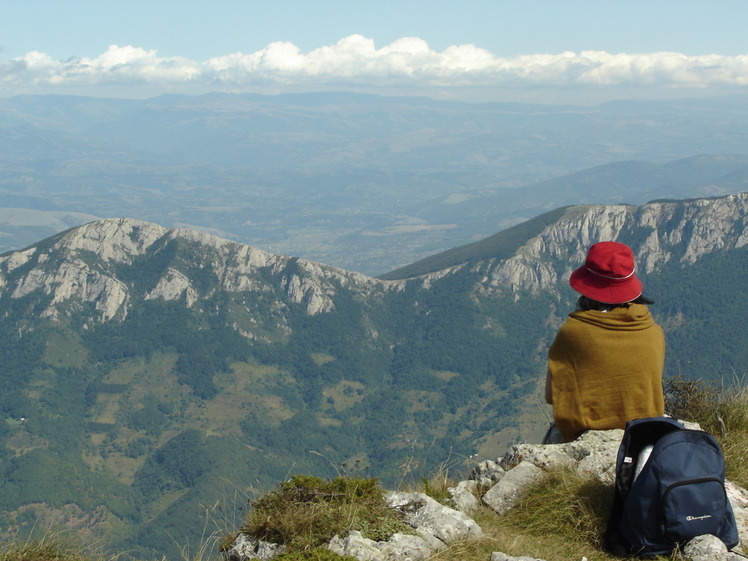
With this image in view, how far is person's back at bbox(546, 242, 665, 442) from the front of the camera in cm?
1020

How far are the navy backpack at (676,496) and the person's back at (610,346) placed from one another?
2.23 meters

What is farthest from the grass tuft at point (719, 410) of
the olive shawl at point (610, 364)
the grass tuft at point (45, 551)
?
the grass tuft at point (45, 551)

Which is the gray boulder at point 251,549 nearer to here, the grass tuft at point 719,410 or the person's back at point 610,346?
the person's back at point 610,346

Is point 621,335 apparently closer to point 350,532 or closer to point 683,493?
point 683,493

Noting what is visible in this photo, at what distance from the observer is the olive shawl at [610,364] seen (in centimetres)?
1023

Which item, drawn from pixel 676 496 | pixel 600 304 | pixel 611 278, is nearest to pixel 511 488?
pixel 676 496

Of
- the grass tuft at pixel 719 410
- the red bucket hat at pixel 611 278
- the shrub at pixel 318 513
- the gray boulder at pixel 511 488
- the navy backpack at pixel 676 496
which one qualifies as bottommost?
the gray boulder at pixel 511 488

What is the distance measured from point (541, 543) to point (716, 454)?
254 cm

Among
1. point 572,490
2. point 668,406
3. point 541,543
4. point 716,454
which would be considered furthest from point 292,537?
point 668,406

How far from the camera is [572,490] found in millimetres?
9406

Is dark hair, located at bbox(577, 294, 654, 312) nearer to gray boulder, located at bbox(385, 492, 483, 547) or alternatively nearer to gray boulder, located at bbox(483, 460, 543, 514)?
gray boulder, located at bbox(483, 460, 543, 514)

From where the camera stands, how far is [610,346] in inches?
402

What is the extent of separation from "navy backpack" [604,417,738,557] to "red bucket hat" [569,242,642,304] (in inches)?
101

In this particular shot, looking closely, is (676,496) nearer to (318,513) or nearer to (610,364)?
(610,364)
